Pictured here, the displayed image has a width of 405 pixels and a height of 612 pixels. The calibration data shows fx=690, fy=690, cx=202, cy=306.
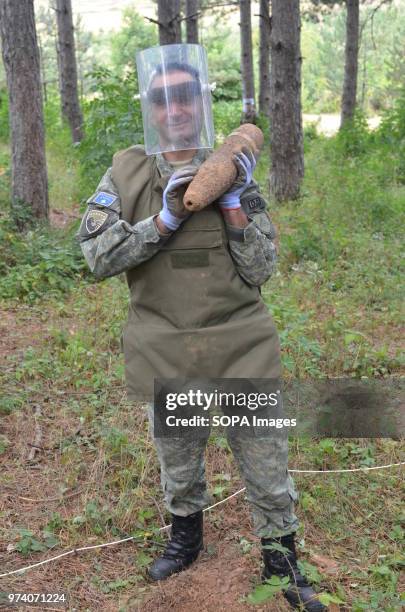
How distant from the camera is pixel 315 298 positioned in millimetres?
5863

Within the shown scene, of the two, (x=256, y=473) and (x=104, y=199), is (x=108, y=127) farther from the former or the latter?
(x=256, y=473)

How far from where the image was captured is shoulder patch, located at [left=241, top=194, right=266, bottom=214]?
2.63m

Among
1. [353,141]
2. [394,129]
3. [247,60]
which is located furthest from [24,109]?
[247,60]

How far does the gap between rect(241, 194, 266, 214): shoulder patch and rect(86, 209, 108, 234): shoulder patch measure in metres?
0.53

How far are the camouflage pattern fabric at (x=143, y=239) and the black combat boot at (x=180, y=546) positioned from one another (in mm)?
1142

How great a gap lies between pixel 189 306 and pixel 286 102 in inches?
293

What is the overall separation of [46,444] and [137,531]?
977 millimetres

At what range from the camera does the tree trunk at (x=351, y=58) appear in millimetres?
13961

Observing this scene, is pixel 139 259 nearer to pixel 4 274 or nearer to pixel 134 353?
pixel 134 353

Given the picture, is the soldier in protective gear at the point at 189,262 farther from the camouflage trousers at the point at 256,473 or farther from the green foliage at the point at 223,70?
the green foliage at the point at 223,70

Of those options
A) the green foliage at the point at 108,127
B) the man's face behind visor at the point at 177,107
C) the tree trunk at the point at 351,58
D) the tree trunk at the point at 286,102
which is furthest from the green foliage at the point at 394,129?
the man's face behind visor at the point at 177,107

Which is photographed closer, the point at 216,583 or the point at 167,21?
the point at 216,583

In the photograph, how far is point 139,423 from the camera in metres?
4.16

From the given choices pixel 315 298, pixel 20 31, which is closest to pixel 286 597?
pixel 315 298
